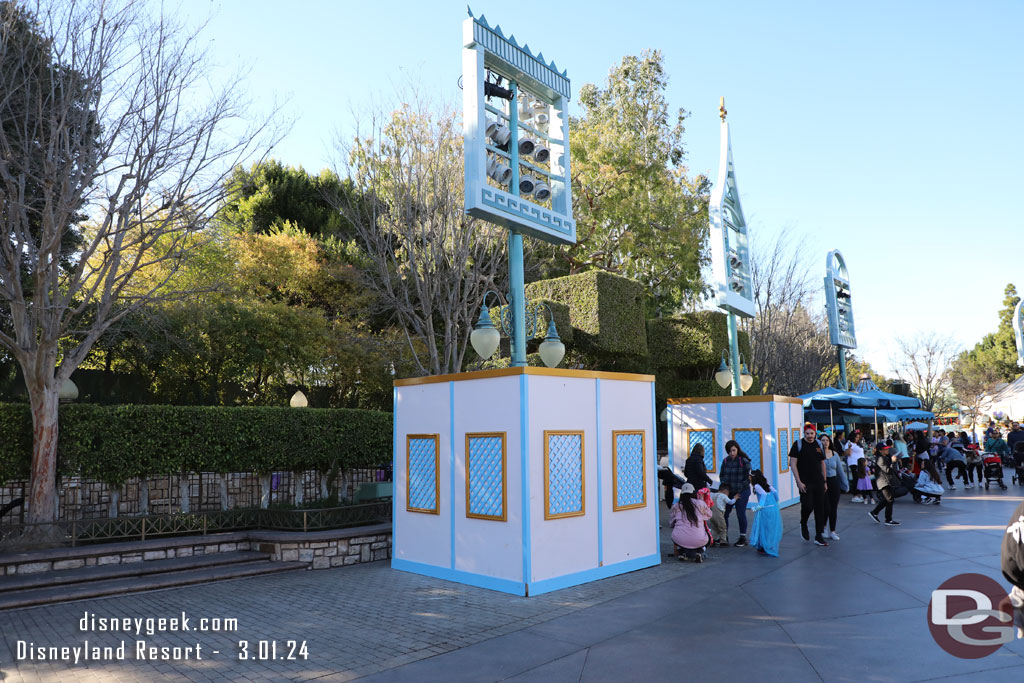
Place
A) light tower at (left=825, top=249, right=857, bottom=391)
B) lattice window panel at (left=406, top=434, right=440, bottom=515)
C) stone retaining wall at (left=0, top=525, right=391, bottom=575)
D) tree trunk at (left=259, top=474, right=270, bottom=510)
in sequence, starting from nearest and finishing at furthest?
1. stone retaining wall at (left=0, top=525, right=391, bottom=575)
2. lattice window panel at (left=406, top=434, right=440, bottom=515)
3. tree trunk at (left=259, top=474, right=270, bottom=510)
4. light tower at (left=825, top=249, right=857, bottom=391)

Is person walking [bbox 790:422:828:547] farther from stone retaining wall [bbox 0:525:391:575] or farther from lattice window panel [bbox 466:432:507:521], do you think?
stone retaining wall [bbox 0:525:391:575]

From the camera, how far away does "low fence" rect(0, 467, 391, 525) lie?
435 inches

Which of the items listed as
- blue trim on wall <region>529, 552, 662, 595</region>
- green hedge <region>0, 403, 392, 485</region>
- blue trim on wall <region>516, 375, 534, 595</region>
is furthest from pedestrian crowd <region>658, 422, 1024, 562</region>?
green hedge <region>0, 403, 392, 485</region>

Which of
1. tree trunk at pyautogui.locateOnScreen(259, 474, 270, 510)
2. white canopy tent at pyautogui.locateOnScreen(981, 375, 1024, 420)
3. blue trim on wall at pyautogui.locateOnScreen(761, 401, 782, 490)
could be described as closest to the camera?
tree trunk at pyautogui.locateOnScreen(259, 474, 270, 510)

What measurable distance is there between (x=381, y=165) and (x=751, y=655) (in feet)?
47.7

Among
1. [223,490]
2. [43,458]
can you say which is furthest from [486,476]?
[43,458]

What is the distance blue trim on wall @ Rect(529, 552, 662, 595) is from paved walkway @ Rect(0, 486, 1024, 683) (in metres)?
0.16

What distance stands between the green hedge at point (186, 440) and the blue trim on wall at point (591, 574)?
20.0 ft

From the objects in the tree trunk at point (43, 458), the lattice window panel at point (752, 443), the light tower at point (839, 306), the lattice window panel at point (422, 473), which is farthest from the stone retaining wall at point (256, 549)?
the light tower at point (839, 306)

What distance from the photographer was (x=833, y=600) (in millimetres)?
7430

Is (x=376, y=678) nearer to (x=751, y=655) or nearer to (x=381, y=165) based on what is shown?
(x=751, y=655)

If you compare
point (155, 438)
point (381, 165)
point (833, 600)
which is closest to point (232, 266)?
point (381, 165)

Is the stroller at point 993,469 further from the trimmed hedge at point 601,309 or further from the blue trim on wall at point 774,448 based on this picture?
the trimmed hedge at point 601,309

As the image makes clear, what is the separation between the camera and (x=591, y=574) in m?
9.04
